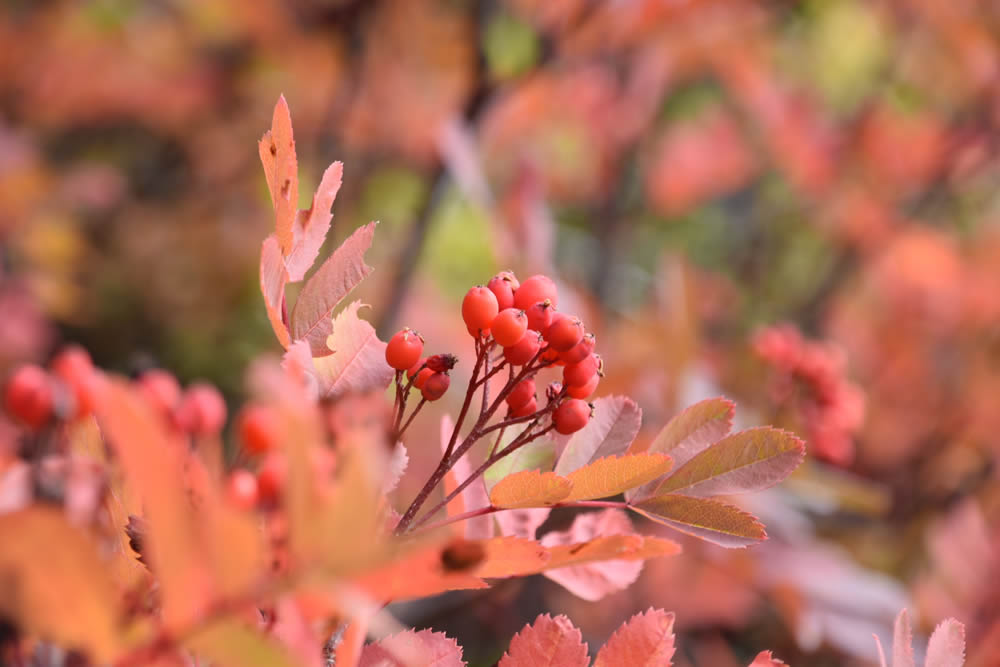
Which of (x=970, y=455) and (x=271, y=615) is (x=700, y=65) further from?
(x=271, y=615)

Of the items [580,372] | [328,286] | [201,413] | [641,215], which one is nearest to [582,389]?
[580,372]

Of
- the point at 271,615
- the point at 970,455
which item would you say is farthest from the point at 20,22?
the point at 970,455

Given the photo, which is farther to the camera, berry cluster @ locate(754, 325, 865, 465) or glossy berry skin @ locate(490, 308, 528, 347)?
berry cluster @ locate(754, 325, 865, 465)

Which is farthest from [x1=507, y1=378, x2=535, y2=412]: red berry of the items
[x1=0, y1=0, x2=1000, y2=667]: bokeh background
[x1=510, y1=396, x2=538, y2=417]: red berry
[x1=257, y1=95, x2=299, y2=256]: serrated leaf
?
[x1=0, y1=0, x2=1000, y2=667]: bokeh background

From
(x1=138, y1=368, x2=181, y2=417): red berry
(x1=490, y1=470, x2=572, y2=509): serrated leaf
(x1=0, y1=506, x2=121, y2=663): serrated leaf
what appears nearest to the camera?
(x1=0, y1=506, x2=121, y2=663): serrated leaf

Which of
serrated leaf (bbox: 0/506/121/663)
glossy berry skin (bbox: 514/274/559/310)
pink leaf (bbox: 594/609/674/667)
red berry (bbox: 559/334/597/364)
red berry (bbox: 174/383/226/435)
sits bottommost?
serrated leaf (bbox: 0/506/121/663)

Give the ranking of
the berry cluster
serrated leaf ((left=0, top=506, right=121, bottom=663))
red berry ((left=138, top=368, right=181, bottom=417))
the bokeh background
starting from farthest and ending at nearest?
the bokeh background, the berry cluster, red berry ((left=138, top=368, right=181, bottom=417)), serrated leaf ((left=0, top=506, right=121, bottom=663))

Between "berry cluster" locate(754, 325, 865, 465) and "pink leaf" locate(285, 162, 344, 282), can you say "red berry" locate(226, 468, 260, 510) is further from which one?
"berry cluster" locate(754, 325, 865, 465)

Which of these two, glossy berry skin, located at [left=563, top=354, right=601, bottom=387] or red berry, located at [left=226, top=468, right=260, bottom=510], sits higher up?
glossy berry skin, located at [left=563, top=354, right=601, bottom=387]

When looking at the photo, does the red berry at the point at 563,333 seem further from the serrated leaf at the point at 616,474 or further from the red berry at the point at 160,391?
the red berry at the point at 160,391
